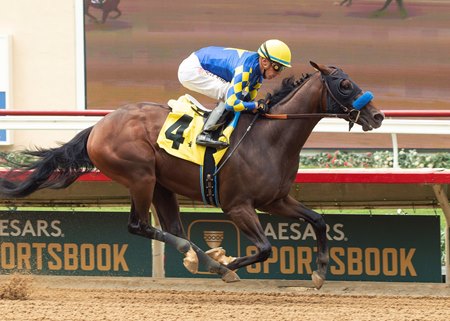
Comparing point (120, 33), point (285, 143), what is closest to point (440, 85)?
point (120, 33)

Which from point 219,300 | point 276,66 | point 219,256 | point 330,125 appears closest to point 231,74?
point 276,66

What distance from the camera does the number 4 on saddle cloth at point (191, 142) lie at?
6953mm

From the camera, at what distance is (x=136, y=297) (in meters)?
7.22

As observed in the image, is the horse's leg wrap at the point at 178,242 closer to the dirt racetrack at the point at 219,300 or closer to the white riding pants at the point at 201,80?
the dirt racetrack at the point at 219,300

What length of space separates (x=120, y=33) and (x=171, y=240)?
323 inches

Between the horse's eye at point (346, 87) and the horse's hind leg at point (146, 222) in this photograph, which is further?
the horse's hind leg at point (146, 222)

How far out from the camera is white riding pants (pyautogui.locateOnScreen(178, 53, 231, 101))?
7105 mm

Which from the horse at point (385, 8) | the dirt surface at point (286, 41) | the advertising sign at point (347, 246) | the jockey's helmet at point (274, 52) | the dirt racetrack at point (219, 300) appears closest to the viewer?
the dirt racetrack at point (219, 300)

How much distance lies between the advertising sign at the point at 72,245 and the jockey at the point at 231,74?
1670 mm

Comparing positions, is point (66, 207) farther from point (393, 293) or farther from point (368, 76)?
point (368, 76)

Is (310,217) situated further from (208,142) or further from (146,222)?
(146,222)

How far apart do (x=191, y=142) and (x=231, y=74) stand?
21.2 inches

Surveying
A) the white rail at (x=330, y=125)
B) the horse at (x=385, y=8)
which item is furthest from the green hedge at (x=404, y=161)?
the horse at (x=385, y=8)

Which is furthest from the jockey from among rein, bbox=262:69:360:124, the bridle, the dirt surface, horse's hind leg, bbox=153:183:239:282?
the dirt surface
